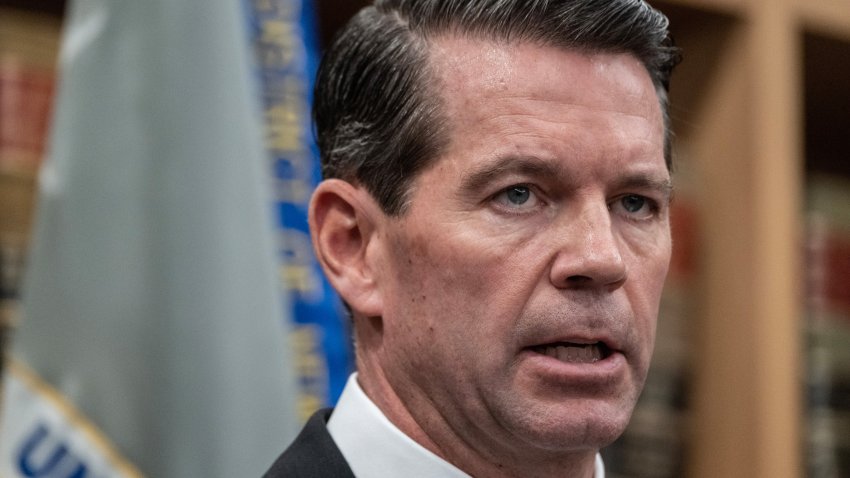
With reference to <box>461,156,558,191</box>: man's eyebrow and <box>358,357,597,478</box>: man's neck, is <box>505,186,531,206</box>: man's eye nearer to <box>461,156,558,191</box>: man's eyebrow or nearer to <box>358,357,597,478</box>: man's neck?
<box>461,156,558,191</box>: man's eyebrow

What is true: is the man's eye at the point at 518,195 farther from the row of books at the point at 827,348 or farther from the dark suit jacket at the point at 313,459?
the row of books at the point at 827,348

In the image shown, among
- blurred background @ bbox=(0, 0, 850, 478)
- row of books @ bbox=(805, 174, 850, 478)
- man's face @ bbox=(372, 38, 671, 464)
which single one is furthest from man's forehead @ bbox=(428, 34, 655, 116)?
row of books @ bbox=(805, 174, 850, 478)

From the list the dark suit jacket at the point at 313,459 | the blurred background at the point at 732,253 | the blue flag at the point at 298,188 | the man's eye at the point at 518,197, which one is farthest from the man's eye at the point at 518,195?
the blurred background at the point at 732,253

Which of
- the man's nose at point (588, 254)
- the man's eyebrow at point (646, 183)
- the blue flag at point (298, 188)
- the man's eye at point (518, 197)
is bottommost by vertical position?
the blue flag at point (298, 188)

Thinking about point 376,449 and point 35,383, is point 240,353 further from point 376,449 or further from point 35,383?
point 376,449

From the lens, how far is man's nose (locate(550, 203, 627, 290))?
980 millimetres

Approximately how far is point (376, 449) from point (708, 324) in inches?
60.5

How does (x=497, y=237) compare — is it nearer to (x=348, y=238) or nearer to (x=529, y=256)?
(x=529, y=256)

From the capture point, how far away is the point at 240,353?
1.79 meters

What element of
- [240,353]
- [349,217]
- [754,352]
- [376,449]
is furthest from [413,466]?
[754,352]

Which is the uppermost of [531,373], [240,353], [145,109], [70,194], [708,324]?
[531,373]

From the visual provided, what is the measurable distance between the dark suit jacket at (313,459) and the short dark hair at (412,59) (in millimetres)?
193

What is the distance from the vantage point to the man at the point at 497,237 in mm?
997

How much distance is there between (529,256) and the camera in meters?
1.00
